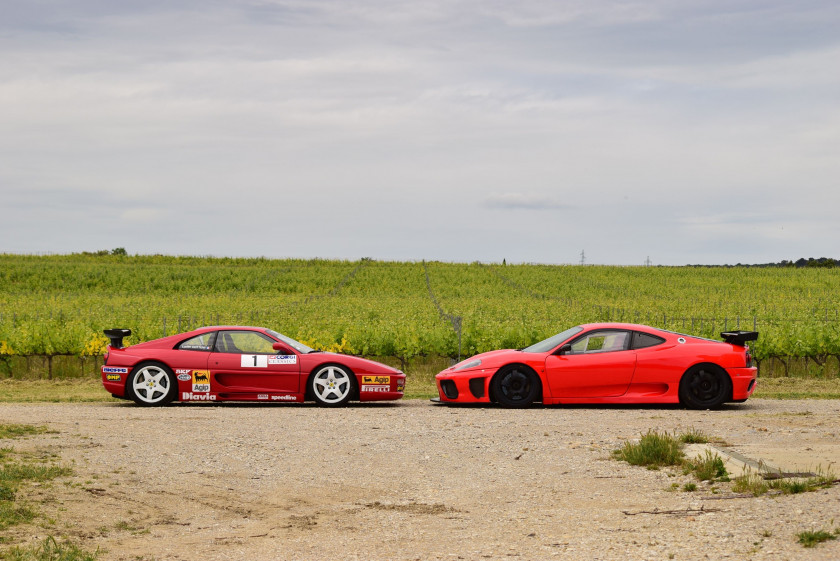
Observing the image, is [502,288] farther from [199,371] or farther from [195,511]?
[195,511]

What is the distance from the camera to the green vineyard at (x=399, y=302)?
20578mm

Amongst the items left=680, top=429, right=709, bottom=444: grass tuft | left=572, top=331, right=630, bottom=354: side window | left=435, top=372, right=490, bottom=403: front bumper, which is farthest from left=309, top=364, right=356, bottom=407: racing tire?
left=680, top=429, right=709, bottom=444: grass tuft

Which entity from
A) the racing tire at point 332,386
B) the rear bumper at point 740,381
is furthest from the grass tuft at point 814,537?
the racing tire at point 332,386

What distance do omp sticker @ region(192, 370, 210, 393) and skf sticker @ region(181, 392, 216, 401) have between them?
2.5 inches

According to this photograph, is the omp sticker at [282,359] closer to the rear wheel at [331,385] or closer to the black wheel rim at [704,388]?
the rear wheel at [331,385]

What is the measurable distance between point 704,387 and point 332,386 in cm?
575

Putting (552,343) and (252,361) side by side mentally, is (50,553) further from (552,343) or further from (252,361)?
(552,343)

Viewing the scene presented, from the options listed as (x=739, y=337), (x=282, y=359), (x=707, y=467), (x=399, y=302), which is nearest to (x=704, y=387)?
(x=739, y=337)

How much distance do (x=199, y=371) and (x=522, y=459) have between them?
21.6 ft

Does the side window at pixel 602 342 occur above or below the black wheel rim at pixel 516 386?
above

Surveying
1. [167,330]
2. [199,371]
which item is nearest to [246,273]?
[167,330]

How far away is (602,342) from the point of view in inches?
566

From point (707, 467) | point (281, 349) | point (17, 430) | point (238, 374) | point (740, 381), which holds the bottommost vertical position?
point (707, 467)

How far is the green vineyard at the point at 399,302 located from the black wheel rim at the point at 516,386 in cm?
572
